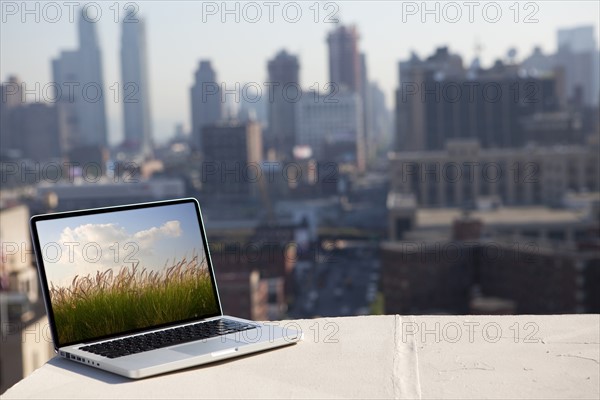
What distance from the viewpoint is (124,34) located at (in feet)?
82.6

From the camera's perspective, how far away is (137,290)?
89 centimetres

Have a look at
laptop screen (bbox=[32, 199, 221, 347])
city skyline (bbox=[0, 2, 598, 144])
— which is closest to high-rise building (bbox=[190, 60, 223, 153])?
city skyline (bbox=[0, 2, 598, 144])

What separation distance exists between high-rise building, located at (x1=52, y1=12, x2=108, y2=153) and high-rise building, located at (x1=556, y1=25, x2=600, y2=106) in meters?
11.7

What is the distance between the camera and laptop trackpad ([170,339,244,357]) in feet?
2.64

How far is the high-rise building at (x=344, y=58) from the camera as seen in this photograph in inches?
946

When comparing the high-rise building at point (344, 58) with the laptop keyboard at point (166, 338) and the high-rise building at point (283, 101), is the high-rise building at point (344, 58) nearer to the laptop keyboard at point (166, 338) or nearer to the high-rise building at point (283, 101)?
the high-rise building at point (283, 101)

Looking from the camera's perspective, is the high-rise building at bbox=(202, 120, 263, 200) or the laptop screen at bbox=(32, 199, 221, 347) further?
the high-rise building at bbox=(202, 120, 263, 200)

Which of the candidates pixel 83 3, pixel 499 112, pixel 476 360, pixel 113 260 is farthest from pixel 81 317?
pixel 499 112

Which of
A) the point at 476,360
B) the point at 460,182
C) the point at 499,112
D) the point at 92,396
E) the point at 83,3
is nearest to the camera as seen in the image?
the point at 92,396

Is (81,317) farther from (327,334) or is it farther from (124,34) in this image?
(124,34)

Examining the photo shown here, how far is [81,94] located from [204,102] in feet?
13.3

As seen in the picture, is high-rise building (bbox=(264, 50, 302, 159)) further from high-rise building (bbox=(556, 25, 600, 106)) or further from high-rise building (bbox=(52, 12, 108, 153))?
high-rise building (bbox=(556, 25, 600, 106))

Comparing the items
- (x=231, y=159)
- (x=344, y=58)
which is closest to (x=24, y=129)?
(x=231, y=159)

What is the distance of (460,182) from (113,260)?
19508 mm
